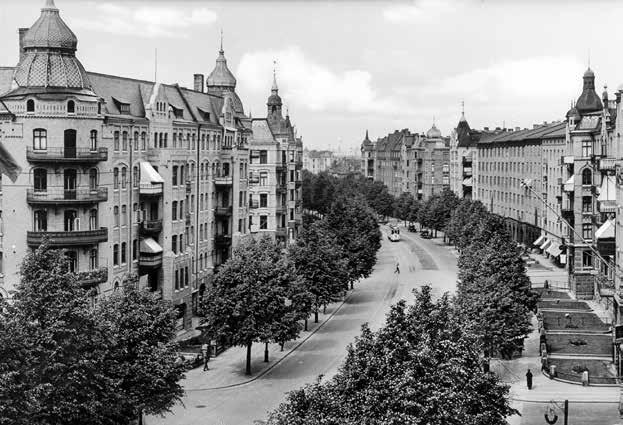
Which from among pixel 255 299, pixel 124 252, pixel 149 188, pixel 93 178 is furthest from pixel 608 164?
pixel 93 178

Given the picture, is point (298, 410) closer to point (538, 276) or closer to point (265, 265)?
point (265, 265)

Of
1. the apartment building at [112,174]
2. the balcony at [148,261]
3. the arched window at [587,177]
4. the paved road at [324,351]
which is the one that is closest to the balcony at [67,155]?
the apartment building at [112,174]

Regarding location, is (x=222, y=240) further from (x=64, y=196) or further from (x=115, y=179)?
(x=64, y=196)

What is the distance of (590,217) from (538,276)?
10.7 metres

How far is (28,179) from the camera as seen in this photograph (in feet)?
200

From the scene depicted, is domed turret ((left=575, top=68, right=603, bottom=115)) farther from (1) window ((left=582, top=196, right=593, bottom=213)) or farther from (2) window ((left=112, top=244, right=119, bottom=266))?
(2) window ((left=112, top=244, right=119, bottom=266))

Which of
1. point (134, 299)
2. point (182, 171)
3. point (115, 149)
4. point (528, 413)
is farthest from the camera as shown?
point (182, 171)

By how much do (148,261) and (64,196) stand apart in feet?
37.8

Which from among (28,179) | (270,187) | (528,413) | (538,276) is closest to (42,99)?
(28,179)

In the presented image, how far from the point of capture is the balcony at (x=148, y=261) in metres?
71.4

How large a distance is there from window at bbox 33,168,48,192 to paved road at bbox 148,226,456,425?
54.6 ft

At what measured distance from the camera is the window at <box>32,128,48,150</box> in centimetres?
6050

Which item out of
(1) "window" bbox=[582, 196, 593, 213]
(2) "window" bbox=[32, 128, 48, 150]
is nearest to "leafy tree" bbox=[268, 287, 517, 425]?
(2) "window" bbox=[32, 128, 48, 150]

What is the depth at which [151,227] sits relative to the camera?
72.1 metres
